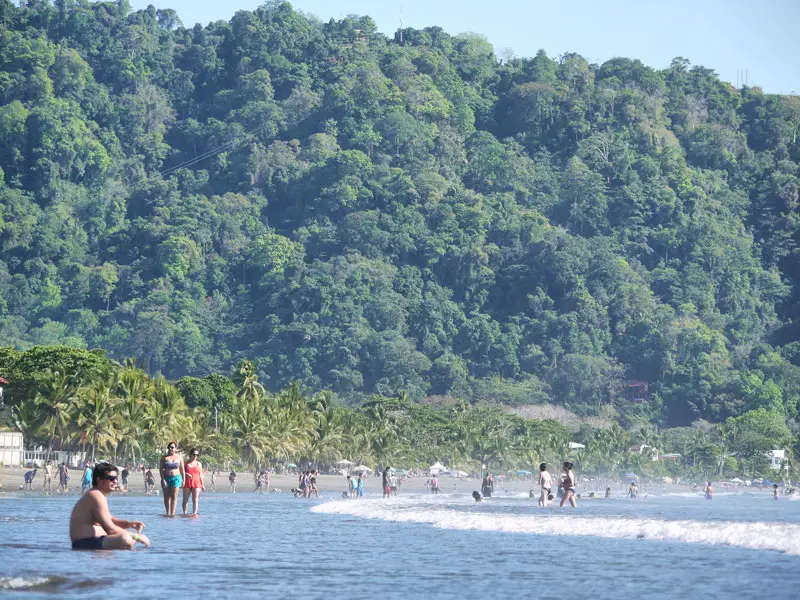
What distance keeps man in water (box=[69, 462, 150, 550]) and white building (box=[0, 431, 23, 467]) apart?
167 feet

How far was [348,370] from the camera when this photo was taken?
194 meters

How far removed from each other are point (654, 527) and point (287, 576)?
12035 millimetres

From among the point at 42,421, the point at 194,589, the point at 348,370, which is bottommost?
the point at 194,589

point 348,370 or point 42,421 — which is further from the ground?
point 348,370

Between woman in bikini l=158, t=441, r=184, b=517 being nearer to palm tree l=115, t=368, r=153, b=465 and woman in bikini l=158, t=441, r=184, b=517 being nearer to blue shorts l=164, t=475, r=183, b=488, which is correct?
blue shorts l=164, t=475, r=183, b=488

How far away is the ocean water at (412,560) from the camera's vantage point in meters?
17.1

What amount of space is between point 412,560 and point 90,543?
16.5 feet

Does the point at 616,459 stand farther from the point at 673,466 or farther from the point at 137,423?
the point at 137,423

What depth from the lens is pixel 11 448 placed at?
227ft

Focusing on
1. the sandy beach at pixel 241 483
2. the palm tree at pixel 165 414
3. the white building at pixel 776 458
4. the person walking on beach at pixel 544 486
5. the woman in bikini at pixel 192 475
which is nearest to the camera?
the woman in bikini at pixel 192 475

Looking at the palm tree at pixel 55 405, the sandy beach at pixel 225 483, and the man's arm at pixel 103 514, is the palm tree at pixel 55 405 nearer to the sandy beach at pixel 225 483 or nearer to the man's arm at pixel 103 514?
the sandy beach at pixel 225 483

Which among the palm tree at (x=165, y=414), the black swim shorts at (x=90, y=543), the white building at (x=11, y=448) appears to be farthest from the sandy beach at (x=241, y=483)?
the black swim shorts at (x=90, y=543)

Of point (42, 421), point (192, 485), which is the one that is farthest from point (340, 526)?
point (42, 421)

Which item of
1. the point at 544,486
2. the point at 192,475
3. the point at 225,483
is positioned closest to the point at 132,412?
the point at 225,483
